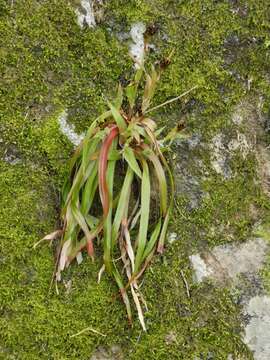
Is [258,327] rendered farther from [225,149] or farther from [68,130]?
[68,130]

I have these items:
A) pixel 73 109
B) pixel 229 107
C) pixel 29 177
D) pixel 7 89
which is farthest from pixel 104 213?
pixel 229 107

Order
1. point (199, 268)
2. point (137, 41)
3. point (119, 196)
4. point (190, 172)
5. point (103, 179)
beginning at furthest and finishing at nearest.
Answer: point (137, 41) → point (190, 172) → point (199, 268) → point (119, 196) → point (103, 179)

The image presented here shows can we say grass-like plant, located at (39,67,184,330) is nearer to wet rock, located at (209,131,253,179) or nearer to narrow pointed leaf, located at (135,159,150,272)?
narrow pointed leaf, located at (135,159,150,272)

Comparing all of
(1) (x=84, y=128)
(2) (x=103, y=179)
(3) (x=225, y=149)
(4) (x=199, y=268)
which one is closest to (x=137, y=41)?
(1) (x=84, y=128)

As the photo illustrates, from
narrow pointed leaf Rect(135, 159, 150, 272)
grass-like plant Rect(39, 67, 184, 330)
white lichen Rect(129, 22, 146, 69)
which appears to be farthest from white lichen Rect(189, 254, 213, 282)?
white lichen Rect(129, 22, 146, 69)

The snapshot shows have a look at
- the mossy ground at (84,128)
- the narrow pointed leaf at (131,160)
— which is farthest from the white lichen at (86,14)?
the narrow pointed leaf at (131,160)
